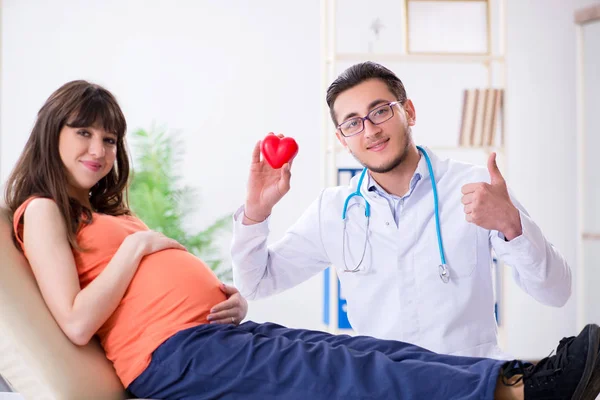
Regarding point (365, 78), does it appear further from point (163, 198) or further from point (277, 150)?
point (163, 198)

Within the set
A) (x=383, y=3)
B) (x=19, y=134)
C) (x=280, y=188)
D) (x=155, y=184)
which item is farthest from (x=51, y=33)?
(x=280, y=188)

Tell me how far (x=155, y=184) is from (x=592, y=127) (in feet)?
8.30

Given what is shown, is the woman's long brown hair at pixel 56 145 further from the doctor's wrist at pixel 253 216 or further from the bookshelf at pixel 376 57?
the bookshelf at pixel 376 57

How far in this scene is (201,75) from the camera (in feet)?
13.9

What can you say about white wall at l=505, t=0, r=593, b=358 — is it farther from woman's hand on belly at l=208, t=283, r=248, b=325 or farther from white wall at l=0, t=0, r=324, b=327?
woman's hand on belly at l=208, t=283, r=248, b=325

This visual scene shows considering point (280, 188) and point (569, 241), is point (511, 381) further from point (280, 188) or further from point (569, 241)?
point (569, 241)

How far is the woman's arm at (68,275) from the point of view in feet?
5.06

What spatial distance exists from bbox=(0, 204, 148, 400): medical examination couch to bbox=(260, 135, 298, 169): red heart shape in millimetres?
678

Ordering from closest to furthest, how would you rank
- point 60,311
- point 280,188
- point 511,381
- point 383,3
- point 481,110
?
point 511,381 < point 60,311 < point 280,188 < point 481,110 < point 383,3

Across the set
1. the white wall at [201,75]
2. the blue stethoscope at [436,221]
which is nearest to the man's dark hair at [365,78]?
the blue stethoscope at [436,221]

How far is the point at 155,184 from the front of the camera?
3.76 metres

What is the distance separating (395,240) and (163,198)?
209 cm

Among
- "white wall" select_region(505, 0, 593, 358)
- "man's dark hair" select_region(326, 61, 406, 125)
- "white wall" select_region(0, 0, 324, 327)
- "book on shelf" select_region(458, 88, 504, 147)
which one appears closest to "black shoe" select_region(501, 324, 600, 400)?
"man's dark hair" select_region(326, 61, 406, 125)

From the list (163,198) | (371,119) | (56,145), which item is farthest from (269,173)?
(163,198)
